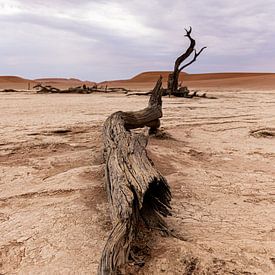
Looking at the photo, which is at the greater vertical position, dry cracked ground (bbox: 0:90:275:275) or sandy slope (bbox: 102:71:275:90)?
sandy slope (bbox: 102:71:275:90)

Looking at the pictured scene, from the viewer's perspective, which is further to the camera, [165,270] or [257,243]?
[257,243]

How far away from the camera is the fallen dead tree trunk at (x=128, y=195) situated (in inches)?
59.9

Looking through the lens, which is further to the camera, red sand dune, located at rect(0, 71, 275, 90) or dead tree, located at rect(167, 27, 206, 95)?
red sand dune, located at rect(0, 71, 275, 90)

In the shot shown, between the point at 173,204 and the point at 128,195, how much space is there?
2.09 ft

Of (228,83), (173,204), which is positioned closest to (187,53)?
(173,204)

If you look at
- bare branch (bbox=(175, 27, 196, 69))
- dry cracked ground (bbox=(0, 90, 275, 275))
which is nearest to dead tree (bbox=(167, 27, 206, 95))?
bare branch (bbox=(175, 27, 196, 69))

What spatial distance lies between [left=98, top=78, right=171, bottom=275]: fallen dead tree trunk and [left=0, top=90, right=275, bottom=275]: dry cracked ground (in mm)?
104

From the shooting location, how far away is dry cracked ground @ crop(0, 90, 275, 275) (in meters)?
1.68

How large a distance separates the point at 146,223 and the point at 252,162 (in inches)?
78.7

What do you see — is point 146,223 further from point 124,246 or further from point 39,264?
point 39,264

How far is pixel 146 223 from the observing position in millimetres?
1907

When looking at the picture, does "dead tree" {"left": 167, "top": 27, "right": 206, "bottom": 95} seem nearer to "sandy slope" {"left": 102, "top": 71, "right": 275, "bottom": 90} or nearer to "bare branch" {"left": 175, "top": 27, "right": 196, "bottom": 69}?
"bare branch" {"left": 175, "top": 27, "right": 196, "bottom": 69}

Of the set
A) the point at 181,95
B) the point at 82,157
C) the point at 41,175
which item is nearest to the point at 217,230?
the point at 41,175

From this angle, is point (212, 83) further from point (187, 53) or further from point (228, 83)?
point (187, 53)
